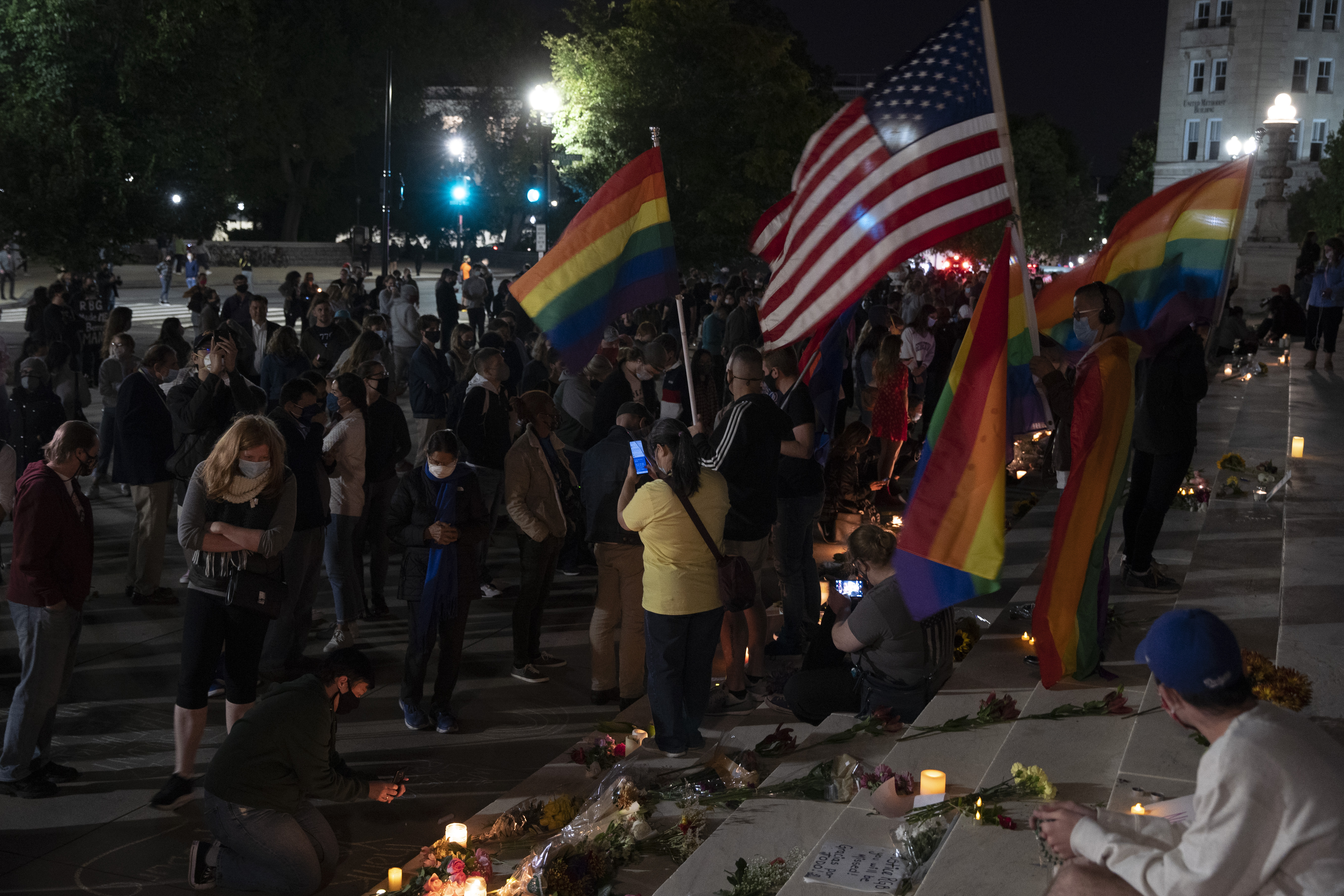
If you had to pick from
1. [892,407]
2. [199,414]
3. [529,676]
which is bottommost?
[529,676]

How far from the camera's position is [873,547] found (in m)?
5.79

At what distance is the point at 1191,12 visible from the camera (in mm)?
65000

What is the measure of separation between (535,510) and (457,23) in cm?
6092

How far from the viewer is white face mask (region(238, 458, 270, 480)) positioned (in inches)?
235

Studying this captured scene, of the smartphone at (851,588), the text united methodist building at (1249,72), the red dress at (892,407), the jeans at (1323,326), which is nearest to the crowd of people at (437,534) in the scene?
the smartphone at (851,588)

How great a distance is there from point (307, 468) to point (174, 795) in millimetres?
2201

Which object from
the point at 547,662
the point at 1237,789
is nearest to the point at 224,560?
the point at 547,662

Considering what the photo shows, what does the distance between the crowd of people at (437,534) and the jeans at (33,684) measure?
0.01m

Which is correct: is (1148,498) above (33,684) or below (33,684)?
above

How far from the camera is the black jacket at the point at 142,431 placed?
332 inches

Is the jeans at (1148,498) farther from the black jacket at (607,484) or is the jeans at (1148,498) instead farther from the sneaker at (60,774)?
the sneaker at (60,774)

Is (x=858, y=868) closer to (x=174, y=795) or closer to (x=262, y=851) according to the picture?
(x=262, y=851)

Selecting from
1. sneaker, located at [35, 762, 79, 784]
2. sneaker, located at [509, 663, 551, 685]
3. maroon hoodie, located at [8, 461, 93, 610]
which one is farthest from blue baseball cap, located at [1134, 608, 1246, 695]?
sneaker, located at [35, 762, 79, 784]

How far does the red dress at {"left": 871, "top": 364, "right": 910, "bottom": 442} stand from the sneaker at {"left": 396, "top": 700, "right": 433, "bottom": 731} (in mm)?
6346
